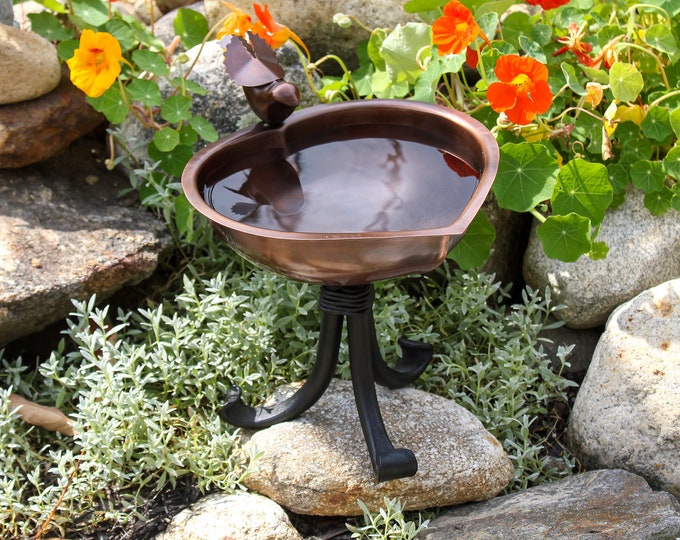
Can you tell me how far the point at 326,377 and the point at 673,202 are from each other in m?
1.24

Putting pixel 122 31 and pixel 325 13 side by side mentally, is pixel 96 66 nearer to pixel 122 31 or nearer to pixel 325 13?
pixel 122 31

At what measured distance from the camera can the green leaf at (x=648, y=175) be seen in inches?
98.8

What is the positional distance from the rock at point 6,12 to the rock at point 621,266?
192cm

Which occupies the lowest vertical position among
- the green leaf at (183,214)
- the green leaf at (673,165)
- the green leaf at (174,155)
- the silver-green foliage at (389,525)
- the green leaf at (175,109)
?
the silver-green foliage at (389,525)

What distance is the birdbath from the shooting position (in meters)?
1.72

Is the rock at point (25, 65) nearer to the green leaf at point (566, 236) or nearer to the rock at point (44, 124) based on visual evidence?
the rock at point (44, 124)

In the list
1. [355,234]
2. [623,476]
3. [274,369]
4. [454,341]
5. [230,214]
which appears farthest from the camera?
[454,341]

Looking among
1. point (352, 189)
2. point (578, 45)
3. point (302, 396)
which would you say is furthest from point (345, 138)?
point (578, 45)

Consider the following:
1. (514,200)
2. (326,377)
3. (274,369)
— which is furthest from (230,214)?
(514,200)

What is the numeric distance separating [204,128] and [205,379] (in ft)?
2.70

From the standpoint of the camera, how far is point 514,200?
7.97ft

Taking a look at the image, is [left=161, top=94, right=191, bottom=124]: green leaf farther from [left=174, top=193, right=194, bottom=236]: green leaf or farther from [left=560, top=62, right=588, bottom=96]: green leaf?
[left=560, top=62, right=588, bottom=96]: green leaf

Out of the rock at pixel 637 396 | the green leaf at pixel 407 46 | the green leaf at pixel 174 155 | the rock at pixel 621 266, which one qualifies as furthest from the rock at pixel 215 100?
the rock at pixel 637 396

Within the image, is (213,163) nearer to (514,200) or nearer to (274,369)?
(274,369)
